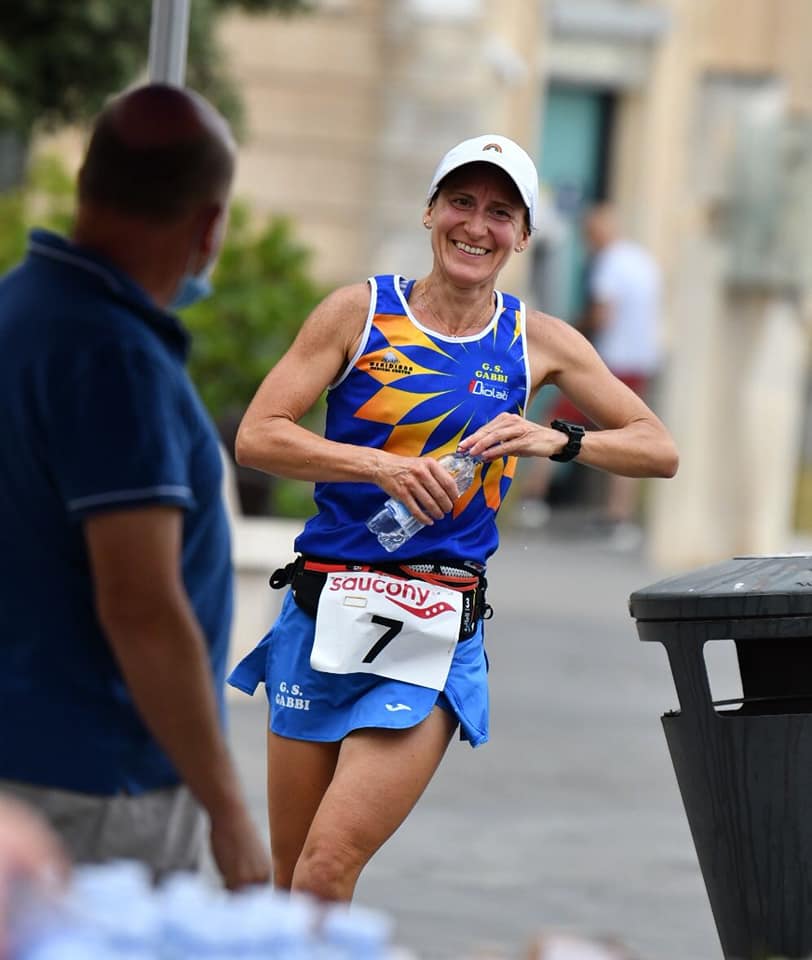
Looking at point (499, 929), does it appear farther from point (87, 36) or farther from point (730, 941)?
point (87, 36)

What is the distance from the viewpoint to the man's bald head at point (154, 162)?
124 inches

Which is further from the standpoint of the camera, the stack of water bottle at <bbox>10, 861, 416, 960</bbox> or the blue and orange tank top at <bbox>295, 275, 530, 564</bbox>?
the blue and orange tank top at <bbox>295, 275, 530, 564</bbox>

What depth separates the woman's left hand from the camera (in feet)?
14.5

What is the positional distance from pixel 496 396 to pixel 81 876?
6.75ft

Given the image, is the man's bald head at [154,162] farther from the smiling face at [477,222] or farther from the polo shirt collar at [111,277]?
the smiling face at [477,222]

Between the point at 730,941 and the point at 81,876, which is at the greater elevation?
the point at 81,876

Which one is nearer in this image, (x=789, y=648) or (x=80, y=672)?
(x=80, y=672)

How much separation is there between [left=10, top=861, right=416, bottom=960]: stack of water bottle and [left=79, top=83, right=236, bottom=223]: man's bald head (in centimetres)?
100

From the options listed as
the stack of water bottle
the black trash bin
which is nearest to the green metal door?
the black trash bin

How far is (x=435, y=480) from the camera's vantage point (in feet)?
14.3

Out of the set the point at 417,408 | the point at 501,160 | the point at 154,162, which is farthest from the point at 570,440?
the point at 154,162

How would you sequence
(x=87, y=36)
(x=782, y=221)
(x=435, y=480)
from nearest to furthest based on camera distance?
(x=435, y=480) → (x=87, y=36) → (x=782, y=221)

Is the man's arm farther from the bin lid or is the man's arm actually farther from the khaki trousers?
the bin lid

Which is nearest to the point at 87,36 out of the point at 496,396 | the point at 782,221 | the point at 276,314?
the point at 276,314
